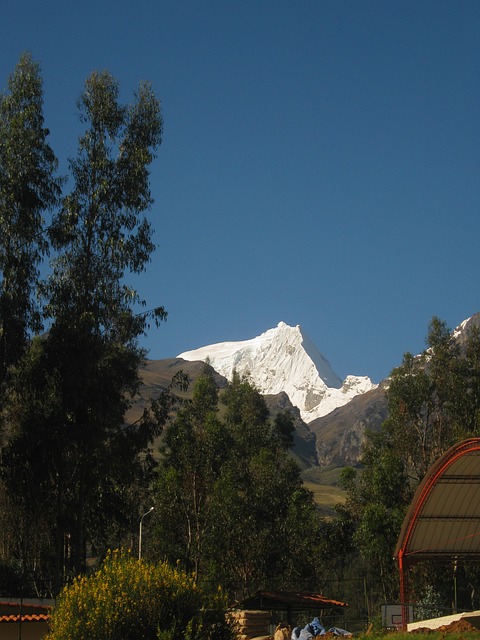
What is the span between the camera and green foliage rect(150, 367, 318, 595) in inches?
1918

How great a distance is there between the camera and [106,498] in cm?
3419

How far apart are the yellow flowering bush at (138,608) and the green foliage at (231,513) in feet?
98.0

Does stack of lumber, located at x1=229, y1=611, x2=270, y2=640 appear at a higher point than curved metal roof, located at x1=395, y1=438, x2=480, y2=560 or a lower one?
lower

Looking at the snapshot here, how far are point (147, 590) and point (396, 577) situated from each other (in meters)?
34.0

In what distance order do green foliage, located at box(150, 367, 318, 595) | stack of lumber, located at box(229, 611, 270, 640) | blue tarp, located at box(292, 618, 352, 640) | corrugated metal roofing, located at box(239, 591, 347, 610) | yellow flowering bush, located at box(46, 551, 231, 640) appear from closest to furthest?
1. yellow flowering bush, located at box(46, 551, 231, 640)
2. blue tarp, located at box(292, 618, 352, 640)
3. stack of lumber, located at box(229, 611, 270, 640)
4. corrugated metal roofing, located at box(239, 591, 347, 610)
5. green foliage, located at box(150, 367, 318, 595)

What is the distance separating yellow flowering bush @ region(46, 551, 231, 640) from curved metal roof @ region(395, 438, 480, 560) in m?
11.0

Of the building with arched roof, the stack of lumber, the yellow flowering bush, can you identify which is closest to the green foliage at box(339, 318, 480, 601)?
the building with arched roof

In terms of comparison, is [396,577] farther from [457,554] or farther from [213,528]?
[457,554]

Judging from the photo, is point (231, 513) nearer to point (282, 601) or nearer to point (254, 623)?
point (282, 601)

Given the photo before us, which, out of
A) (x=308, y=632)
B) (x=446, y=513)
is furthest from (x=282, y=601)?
(x=308, y=632)

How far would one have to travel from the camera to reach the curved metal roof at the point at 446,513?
2784 centimetres

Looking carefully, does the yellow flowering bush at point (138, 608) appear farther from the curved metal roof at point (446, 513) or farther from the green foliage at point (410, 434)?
the green foliage at point (410, 434)

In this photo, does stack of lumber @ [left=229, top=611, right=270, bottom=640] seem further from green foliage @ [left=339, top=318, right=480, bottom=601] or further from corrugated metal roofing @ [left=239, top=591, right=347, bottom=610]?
green foliage @ [left=339, top=318, right=480, bottom=601]

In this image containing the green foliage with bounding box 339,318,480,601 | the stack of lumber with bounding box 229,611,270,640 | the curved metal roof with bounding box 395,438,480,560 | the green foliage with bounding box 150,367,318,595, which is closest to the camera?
the stack of lumber with bounding box 229,611,270,640
